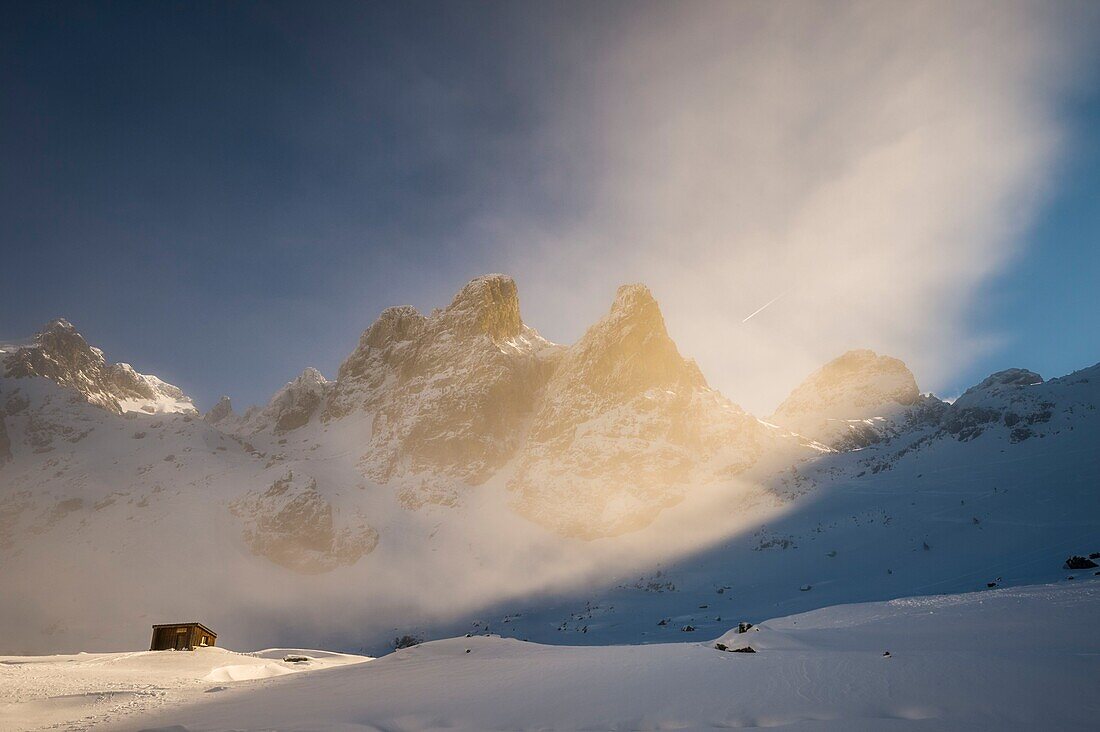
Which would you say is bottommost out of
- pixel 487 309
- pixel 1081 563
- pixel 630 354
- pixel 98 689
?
pixel 1081 563

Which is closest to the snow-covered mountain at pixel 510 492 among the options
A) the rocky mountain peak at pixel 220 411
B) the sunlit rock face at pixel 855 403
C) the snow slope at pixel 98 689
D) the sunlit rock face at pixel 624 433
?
the sunlit rock face at pixel 624 433

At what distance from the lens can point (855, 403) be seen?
136m

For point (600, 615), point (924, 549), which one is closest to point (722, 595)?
point (600, 615)

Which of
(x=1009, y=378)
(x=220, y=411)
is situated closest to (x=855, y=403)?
(x=1009, y=378)

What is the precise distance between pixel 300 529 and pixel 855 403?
129 m

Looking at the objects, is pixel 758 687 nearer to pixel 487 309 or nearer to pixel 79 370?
pixel 487 309

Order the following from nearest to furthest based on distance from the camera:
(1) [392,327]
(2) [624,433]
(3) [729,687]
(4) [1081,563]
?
(3) [729,687], (4) [1081,563], (2) [624,433], (1) [392,327]

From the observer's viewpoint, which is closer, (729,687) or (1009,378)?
(729,687)

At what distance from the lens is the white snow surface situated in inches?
313

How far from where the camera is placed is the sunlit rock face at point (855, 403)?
11738 centimetres

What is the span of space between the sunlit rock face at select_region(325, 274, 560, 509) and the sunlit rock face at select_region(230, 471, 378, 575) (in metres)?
14.1

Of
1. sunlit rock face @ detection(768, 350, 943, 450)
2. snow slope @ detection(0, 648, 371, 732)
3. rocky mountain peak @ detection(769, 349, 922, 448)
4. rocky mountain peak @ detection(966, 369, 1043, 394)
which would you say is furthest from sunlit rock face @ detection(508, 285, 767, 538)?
snow slope @ detection(0, 648, 371, 732)

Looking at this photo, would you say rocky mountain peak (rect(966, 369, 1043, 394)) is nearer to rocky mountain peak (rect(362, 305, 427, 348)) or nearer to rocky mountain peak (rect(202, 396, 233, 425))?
rocky mountain peak (rect(362, 305, 427, 348))

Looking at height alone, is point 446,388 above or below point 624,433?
above
